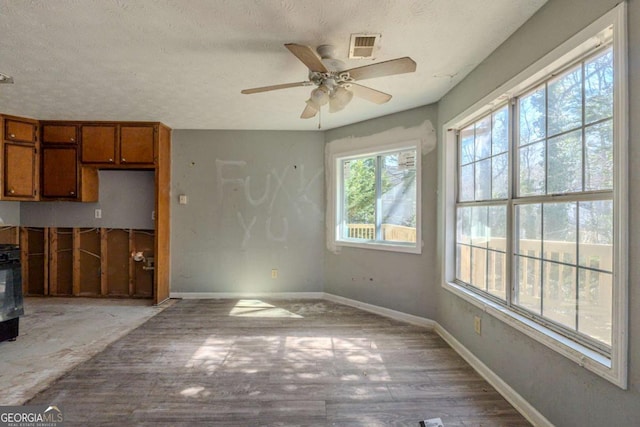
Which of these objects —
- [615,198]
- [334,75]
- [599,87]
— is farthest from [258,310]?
[599,87]

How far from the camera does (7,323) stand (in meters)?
2.87

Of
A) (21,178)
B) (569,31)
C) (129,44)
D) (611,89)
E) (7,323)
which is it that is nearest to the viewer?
(611,89)

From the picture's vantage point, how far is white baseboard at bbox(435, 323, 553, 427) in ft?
5.96

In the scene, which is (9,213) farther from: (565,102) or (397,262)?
(565,102)

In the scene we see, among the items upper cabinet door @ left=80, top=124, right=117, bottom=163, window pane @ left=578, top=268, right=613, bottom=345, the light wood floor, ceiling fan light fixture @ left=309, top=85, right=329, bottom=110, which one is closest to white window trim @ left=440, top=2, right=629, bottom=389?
window pane @ left=578, top=268, right=613, bottom=345

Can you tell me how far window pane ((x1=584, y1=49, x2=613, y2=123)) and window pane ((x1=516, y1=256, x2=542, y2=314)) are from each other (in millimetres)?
893

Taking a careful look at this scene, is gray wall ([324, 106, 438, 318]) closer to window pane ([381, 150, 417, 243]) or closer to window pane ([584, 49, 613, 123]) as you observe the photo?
window pane ([381, 150, 417, 243])

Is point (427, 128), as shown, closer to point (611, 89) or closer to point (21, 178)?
point (611, 89)

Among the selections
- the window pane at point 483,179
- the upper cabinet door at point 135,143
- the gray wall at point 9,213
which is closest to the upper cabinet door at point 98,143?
the upper cabinet door at point 135,143

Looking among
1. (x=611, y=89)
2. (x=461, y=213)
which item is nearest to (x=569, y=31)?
(x=611, y=89)

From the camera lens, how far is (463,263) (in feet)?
9.68

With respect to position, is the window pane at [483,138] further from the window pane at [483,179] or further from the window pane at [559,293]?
the window pane at [559,293]

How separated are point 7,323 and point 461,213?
14.4 feet

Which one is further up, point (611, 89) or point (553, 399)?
point (611, 89)
